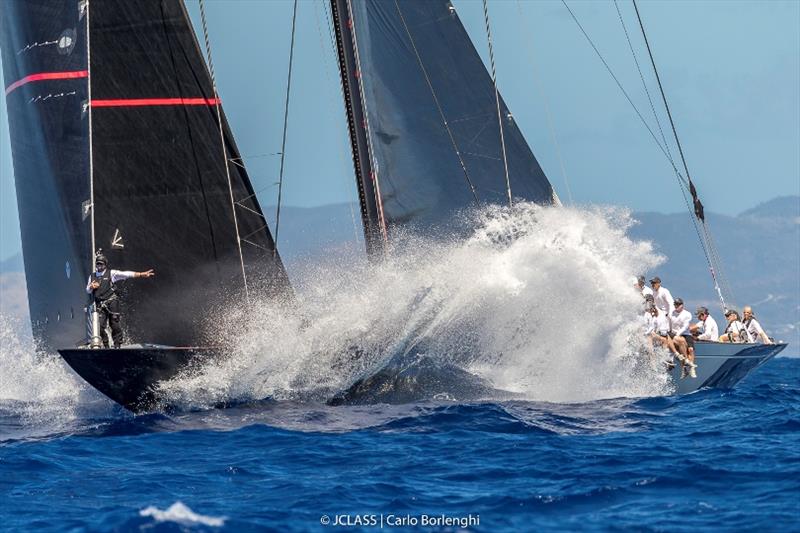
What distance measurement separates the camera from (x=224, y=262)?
742 inches

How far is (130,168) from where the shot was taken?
18.2 m

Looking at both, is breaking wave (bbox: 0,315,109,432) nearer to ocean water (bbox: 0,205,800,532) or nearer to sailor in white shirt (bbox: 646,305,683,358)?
ocean water (bbox: 0,205,800,532)

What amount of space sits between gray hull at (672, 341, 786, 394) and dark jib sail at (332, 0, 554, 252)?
11.4 feet

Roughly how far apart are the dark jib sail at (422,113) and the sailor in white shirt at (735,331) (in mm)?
4255

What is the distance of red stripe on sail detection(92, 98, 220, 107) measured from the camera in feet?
59.4

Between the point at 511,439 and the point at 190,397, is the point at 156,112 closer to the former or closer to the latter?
the point at 190,397

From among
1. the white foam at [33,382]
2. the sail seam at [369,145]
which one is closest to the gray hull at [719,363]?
the sail seam at [369,145]

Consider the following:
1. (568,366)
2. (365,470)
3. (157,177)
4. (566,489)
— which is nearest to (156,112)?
(157,177)

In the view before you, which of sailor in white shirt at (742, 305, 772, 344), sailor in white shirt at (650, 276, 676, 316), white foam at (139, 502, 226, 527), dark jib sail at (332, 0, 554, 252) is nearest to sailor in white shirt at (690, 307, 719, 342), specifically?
sailor in white shirt at (742, 305, 772, 344)

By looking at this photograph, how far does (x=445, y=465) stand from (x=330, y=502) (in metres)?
1.83

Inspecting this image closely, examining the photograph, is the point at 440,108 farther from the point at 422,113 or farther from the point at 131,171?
the point at 131,171

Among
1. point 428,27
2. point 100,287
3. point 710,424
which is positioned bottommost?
point 710,424

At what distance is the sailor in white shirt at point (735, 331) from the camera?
2264 cm

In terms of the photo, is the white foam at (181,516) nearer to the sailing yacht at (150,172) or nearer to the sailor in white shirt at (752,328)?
the sailing yacht at (150,172)
